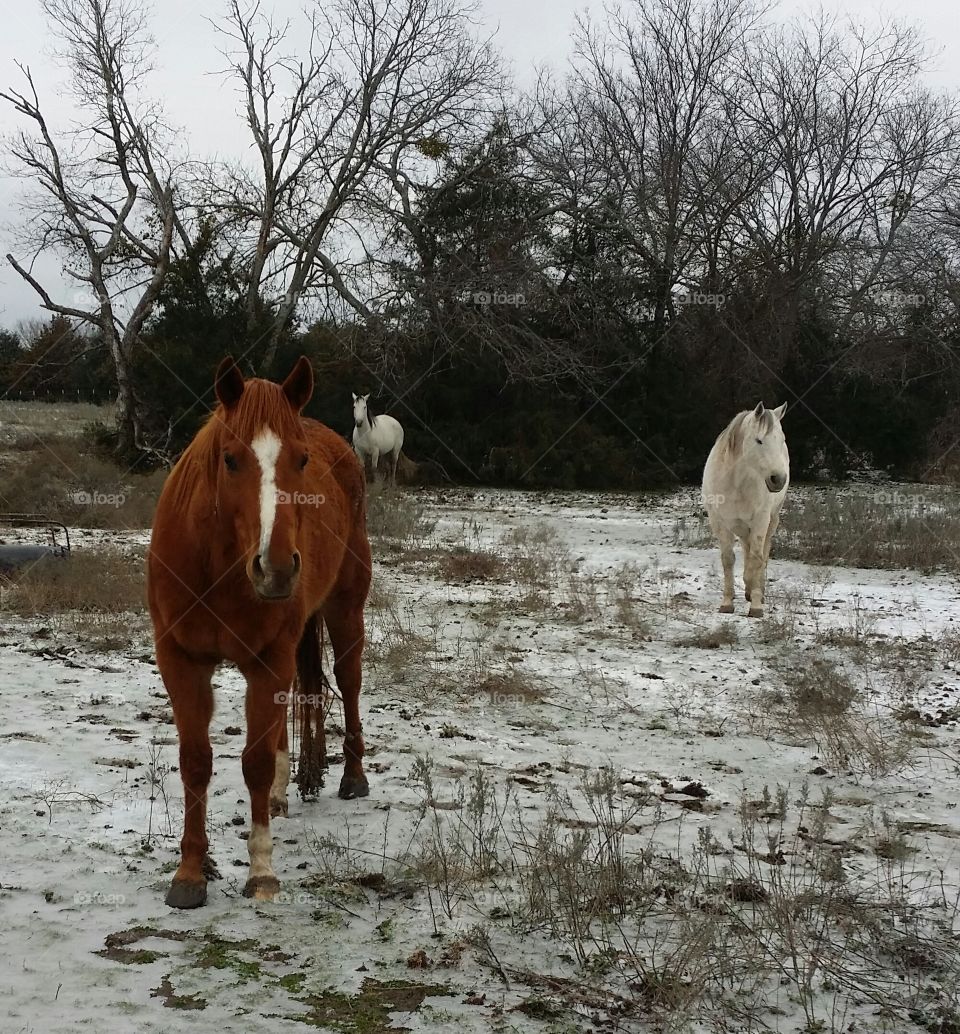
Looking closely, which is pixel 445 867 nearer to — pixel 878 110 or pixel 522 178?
pixel 522 178

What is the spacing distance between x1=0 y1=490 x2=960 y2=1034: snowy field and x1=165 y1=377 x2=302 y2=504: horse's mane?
4.87ft

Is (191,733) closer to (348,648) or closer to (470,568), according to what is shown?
(348,648)

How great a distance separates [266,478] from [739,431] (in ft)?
22.5

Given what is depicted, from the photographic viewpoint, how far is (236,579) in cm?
318

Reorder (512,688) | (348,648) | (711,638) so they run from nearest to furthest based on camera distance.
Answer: (348,648)
(512,688)
(711,638)

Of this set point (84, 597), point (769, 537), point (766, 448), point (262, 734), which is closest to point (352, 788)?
point (262, 734)

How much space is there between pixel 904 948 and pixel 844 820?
126cm

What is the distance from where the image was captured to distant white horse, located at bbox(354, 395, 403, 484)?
17531 mm

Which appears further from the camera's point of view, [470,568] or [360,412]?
[360,412]

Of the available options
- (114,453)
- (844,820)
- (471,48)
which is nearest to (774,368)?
(471,48)

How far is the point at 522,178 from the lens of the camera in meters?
21.1

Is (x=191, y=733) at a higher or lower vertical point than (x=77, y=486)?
→ lower

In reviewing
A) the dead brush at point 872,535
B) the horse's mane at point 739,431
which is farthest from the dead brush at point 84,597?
the dead brush at point 872,535

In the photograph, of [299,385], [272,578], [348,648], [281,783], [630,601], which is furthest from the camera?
[630,601]
